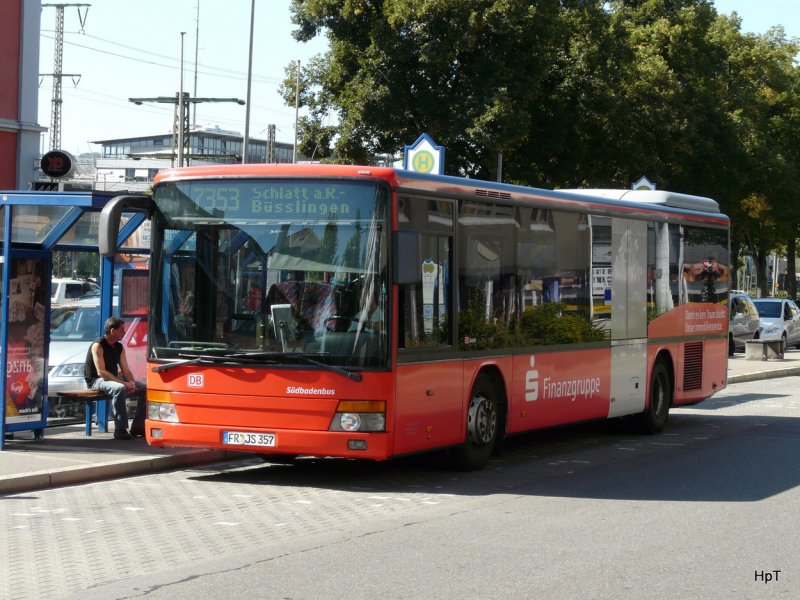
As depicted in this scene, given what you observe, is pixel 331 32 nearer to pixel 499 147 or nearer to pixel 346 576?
pixel 499 147

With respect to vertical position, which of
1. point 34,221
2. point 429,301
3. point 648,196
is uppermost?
point 648,196

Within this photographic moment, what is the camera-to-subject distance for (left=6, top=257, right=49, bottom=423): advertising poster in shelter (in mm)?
13430

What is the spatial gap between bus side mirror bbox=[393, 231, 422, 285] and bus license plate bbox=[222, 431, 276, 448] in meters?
1.83

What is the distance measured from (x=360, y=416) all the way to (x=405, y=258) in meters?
1.44

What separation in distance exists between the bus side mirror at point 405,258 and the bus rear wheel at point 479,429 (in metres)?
1.94

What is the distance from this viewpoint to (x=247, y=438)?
37.8 ft

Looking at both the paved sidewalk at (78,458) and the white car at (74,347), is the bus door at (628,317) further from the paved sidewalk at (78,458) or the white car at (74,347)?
the white car at (74,347)

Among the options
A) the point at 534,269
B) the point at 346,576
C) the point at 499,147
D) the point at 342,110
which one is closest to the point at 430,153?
the point at 534,269

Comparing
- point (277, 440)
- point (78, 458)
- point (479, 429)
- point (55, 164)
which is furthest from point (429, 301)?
point (55, 164)

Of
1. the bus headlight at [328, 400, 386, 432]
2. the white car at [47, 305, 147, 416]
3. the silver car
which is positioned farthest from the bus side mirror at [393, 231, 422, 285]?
the silver car

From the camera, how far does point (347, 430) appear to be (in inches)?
440

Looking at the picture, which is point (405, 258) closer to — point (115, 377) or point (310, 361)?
point (310, 361)

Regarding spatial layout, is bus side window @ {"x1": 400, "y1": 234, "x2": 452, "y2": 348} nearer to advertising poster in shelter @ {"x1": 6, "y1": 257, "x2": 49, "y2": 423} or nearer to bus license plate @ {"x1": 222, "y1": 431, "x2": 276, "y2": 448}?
bus license plate @ {"x1": 222, "y1": 431, "x2": 276, "y2": 448}

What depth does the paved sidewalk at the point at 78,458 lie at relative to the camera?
37.5ft
